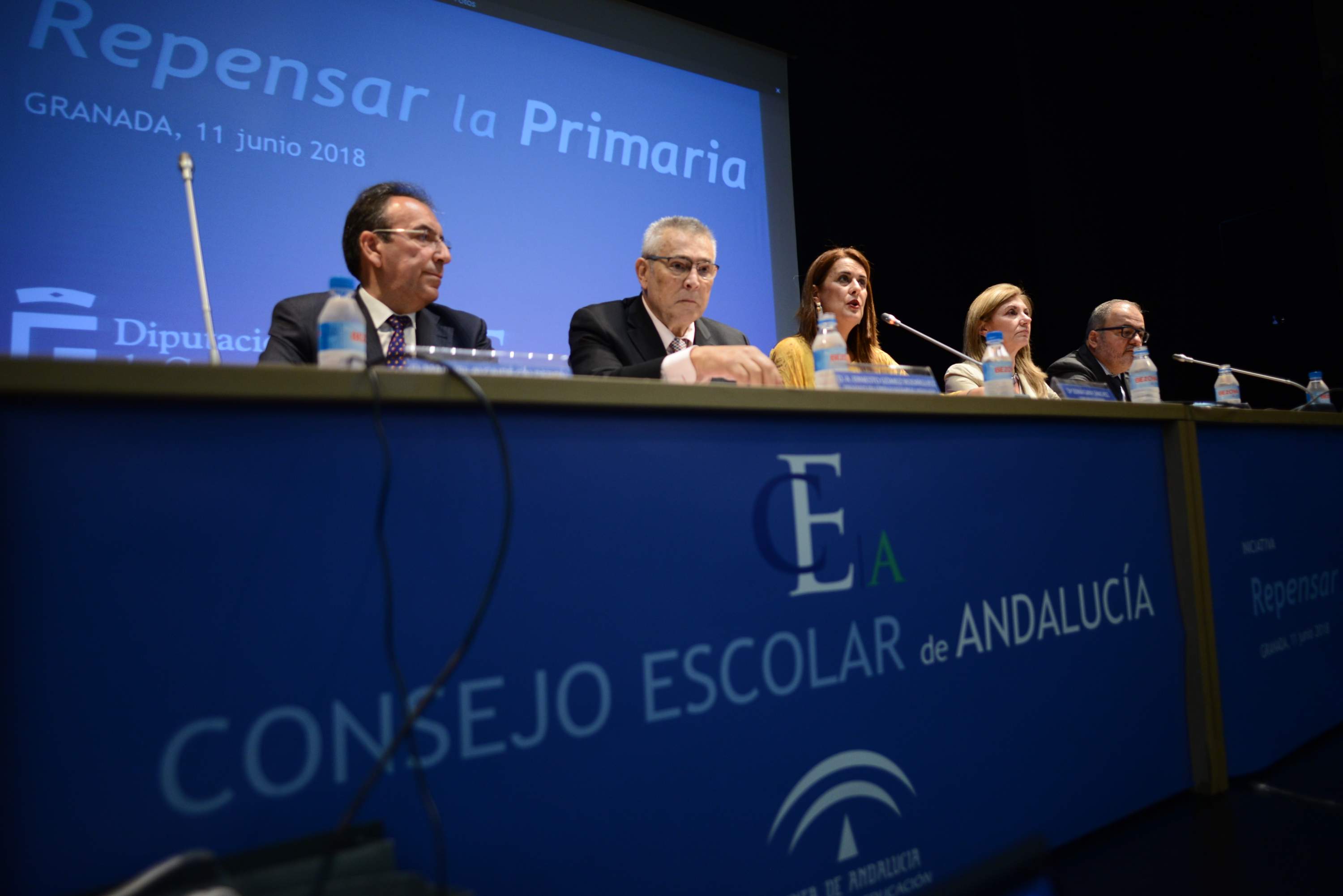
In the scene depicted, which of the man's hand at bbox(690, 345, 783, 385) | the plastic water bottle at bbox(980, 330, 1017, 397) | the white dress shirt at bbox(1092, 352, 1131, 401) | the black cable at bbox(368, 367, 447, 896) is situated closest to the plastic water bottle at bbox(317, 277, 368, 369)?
the black cable at bbox(368, 367, 447, 896)

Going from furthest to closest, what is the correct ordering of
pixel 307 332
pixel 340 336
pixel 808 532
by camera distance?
pixel 307 332 < pixel 808 532 < pixel 340 336

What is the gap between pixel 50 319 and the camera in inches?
85.4

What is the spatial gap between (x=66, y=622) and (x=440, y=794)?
0.35 m

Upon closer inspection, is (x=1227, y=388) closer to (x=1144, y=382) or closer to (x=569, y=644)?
(x=1144, y=382)

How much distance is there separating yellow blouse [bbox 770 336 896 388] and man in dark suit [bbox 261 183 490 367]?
3.07ft

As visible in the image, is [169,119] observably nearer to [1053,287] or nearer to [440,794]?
[440,794]

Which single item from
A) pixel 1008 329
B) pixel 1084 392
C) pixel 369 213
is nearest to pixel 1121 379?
pixel 1008 329

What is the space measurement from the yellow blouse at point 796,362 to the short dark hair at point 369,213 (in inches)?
39.2

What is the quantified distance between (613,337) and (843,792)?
1267mm

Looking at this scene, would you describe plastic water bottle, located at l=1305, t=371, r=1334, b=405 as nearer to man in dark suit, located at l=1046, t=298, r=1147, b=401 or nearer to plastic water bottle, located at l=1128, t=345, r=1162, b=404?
man in dark suit, located at l=1046, t=298, r=1147, b=401

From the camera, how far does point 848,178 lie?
3.88 metres

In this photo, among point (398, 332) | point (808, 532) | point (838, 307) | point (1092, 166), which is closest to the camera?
point (808, 532)

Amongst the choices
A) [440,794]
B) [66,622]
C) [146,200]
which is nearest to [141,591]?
[66,622]

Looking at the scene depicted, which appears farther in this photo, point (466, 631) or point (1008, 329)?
point (1008, 329)
